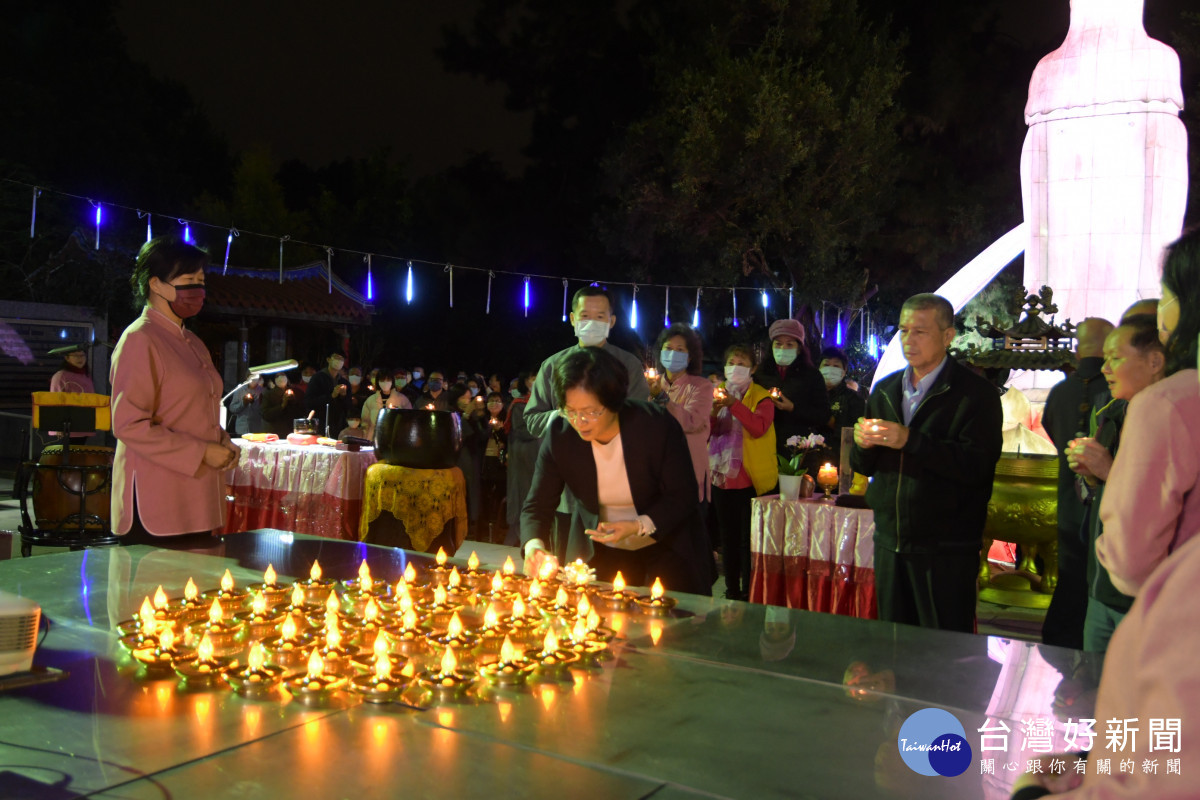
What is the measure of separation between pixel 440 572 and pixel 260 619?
25.7 inches

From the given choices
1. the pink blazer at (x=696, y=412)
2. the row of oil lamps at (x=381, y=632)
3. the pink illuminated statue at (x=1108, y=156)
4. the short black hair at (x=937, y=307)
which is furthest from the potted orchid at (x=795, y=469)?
the pink illuminated statue at (x=1108, y=156)

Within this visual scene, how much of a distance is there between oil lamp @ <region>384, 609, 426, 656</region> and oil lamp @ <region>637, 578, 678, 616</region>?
0.58 m

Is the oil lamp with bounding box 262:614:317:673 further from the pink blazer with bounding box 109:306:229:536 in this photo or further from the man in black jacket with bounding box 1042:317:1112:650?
the man in black jacket with bounding box 1042:317:1112:650

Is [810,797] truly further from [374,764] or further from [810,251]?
[810,251]

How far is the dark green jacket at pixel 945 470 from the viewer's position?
3221mm

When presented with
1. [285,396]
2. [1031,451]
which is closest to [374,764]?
[1031,451]

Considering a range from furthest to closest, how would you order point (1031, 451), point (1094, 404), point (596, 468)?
1. point (1031, 451)
2. point (1094, 404)
3. point (596, 468)

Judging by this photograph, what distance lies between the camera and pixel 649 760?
4.42ft

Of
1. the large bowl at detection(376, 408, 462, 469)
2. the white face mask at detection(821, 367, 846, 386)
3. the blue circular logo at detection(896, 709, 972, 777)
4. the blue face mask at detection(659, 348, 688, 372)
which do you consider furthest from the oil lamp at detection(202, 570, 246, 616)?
the white face mask at detection(821, 367, 846, 386)

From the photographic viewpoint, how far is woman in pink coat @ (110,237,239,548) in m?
2.97

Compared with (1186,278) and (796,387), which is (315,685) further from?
(796,387)

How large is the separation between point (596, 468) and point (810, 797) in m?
1.96

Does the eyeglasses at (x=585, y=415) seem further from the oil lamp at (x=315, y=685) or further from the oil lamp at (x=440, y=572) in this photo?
the oil lamp at (x=315, y=685)

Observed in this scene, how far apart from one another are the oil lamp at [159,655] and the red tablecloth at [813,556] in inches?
137
